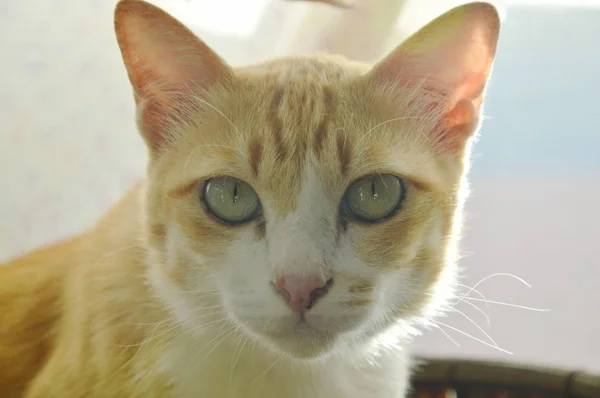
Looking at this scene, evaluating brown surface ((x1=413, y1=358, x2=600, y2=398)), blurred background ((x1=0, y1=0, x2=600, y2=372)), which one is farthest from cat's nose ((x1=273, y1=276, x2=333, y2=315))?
blurred background ((x1=0, y1=0, x2=600, y2=372))

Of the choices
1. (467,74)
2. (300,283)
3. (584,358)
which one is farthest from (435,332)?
(300,283)

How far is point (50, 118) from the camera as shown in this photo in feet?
5.75

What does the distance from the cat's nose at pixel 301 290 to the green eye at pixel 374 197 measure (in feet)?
0.41

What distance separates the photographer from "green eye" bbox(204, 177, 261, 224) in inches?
32.2

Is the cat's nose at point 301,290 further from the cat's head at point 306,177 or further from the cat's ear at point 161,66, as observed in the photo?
the cat's ear at point 161,66

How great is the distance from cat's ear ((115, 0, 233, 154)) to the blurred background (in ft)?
2.33

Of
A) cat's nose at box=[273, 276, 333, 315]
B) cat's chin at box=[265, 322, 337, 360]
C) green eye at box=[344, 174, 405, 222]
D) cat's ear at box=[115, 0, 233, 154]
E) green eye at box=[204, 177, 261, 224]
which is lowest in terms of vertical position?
cat's chin at box=[265, 322, 337, 360]

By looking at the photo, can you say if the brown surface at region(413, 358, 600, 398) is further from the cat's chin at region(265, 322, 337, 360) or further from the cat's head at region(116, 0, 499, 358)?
the cat's chin at region(265, 322, 337, 360)

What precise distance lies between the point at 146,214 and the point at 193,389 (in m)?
0.30

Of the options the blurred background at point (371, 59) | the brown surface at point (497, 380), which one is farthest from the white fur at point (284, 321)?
the blurred background at point (371, 59)

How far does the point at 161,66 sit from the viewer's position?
0.93 meters

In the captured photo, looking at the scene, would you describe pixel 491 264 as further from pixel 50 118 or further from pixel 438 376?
pixel 50 118

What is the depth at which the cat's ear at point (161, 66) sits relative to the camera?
2.84 feet

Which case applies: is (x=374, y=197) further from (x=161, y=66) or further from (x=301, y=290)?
(x=161, y=66)
